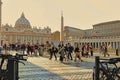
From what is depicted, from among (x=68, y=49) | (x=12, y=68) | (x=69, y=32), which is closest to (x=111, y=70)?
(x=12, y=68)

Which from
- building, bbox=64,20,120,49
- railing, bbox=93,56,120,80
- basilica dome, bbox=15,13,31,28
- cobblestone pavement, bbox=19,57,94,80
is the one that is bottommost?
cobblestone pavement, bbox=19,57,94,80

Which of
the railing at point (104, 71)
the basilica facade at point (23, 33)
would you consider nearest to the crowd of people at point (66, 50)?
the railing at point (104, 71)

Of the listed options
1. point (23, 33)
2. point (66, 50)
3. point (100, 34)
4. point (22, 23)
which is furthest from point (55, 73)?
point (22, 23)

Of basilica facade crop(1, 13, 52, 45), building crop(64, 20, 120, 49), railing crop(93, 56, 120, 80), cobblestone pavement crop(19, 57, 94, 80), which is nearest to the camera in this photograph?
railing crop(93, 56, 120, 80)

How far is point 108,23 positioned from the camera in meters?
128

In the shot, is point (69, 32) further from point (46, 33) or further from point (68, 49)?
point (68, 49)

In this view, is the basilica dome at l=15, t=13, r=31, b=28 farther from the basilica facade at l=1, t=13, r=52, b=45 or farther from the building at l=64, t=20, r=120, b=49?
the building at l=64, t=20, r=120, b=49

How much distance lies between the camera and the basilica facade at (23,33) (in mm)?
135125

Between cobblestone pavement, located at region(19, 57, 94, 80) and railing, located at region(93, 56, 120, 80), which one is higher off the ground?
railing, located at region(93, 56, 120, 80)

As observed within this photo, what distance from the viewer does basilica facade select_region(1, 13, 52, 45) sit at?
135 metres

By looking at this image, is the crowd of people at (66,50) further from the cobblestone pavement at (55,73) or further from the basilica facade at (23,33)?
the basilica facade at (23,33)

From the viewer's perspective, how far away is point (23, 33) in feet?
454

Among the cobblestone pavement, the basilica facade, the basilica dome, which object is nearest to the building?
the basilica facade

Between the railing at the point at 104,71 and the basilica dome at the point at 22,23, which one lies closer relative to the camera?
the railing at the point at 104,71
